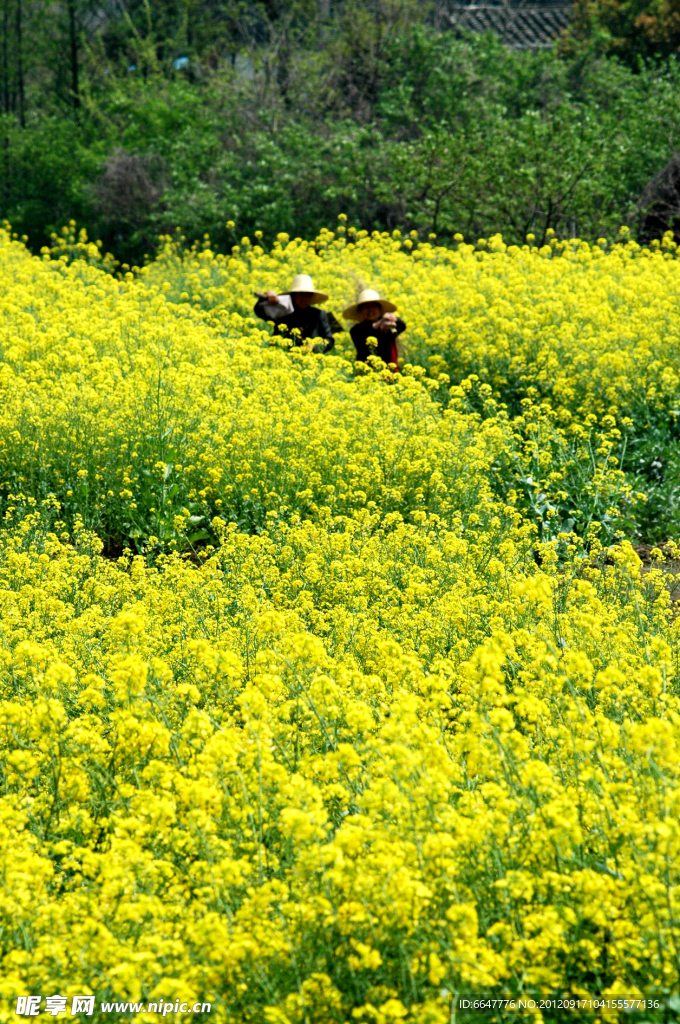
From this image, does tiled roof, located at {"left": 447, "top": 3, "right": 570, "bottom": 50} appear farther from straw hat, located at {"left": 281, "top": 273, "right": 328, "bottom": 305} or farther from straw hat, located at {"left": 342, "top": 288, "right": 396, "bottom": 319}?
straw hat, located at {"left": 342, "top": 288, "right": 396, "bottom": 319}

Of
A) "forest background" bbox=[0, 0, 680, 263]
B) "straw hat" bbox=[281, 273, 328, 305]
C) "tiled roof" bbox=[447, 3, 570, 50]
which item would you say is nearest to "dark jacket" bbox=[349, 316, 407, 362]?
"straw hat" bbox=[281, 273, 328, 305]

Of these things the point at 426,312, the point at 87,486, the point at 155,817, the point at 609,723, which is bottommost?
the point at 155,817

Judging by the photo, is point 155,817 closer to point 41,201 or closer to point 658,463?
point 658,463

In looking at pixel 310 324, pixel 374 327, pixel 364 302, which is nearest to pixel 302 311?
pixel 310 324

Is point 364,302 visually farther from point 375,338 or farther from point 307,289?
point 307,289

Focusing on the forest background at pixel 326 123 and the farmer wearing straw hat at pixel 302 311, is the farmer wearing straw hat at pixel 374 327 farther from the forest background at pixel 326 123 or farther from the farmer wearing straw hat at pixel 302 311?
the forest background at pixel 326 123

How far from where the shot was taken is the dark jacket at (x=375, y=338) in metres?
9.18

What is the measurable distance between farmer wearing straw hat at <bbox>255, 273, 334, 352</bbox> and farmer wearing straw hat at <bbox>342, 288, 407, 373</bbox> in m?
0.43

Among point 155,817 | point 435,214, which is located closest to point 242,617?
point 155,817

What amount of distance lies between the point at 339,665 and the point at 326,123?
1522cm

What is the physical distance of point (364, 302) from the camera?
30.8ft

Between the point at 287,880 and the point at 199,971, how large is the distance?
418 millimetres

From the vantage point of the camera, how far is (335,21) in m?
21.4

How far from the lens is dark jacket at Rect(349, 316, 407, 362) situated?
9.18 metres
